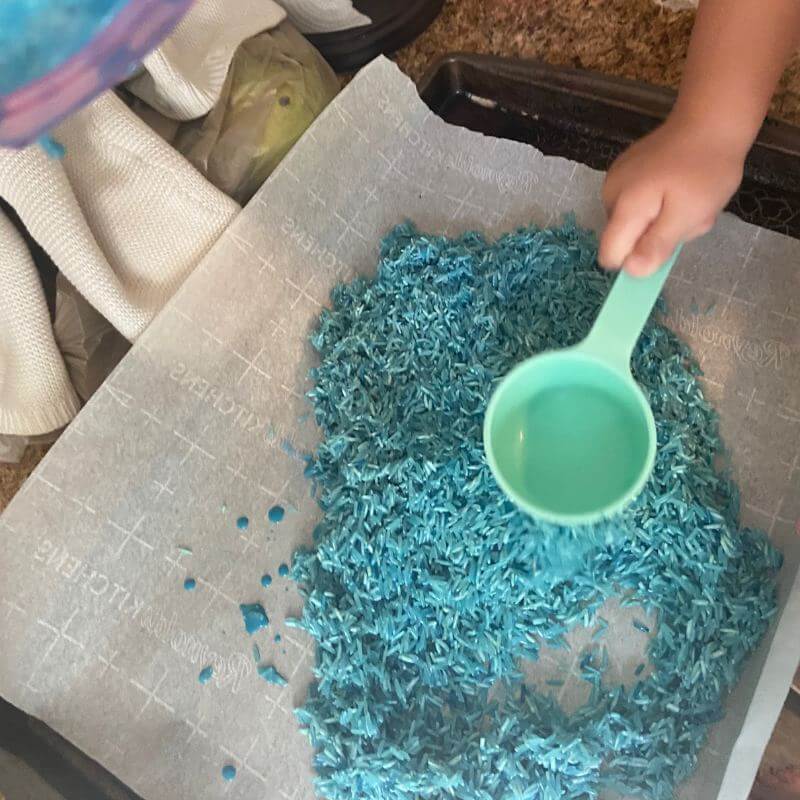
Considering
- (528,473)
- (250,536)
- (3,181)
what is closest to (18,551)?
(250,536)

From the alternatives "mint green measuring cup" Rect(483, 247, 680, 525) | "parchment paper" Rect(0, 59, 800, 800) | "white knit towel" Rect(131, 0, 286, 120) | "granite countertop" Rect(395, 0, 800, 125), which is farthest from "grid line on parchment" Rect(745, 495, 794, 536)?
"white knit towel" Rect(131, 0, 286, 120)

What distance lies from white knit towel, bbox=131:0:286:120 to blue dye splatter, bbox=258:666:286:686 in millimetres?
602

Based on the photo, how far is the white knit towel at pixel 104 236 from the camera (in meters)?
0.82

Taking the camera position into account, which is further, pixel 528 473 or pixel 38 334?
pixel 38 334

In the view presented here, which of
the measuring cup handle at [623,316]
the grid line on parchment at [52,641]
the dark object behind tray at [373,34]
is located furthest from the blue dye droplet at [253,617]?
the dark object behind tray at [373,34]

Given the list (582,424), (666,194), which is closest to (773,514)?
(582,424)

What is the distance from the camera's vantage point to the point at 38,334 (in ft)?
2.79

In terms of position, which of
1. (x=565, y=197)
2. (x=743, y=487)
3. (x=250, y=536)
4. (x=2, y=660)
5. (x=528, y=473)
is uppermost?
(x=565, y=197)

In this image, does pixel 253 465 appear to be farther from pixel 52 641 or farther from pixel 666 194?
pixel 666 194

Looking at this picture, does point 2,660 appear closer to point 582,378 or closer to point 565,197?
point 582,378

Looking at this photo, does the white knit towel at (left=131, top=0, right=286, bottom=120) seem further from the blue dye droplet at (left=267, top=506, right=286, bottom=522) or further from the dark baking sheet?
the blue dye droplet at (left=267, top=506, right=286, bottom=522)

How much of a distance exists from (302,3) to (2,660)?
0.80m

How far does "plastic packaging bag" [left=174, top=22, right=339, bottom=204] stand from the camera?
0.93 m

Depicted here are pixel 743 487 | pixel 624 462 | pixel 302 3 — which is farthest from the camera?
pixel 302 3
